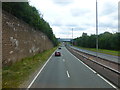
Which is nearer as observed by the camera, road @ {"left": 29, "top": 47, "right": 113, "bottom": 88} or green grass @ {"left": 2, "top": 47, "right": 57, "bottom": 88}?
road @ {"left": 29, "top": 47, "right": 113, "bottom": 88}

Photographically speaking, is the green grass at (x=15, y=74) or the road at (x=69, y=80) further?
the green grass at (x=15, y=74)

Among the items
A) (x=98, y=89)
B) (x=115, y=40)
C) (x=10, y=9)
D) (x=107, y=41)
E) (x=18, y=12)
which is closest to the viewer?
(x=98, y=89)

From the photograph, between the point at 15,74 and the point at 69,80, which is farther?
the point at 15,74

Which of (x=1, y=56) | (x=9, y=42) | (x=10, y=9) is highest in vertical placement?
(x=10, y=9)

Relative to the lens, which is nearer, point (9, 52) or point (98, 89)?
point (98, 89)

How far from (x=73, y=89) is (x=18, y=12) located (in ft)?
63.5

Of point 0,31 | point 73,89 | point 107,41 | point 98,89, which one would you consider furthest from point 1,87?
point 107,41

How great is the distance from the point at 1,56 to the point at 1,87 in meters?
6.60

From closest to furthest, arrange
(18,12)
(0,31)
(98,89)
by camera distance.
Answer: (98,89) → (0,31) → (18,12)

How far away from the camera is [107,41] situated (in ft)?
282

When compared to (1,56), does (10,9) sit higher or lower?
higher

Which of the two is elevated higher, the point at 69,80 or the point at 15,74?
the point at 15,74

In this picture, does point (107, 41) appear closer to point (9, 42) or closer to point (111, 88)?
point (9, 42)

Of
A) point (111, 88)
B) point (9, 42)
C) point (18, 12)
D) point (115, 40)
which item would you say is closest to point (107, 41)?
point (115, 40)
